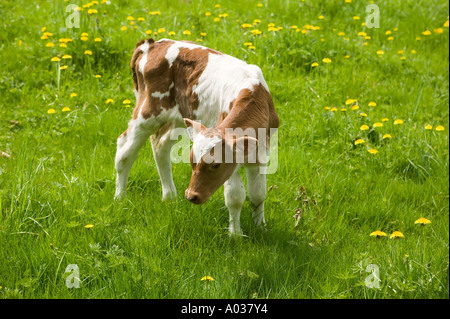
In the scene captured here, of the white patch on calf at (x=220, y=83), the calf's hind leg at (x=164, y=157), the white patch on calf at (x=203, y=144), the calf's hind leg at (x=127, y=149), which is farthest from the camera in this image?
the calf's hind leg at (x=164, y=157)

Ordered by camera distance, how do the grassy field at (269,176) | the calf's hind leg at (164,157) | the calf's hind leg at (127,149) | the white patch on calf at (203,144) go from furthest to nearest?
the calf's hind leg at (164,157) < the calf's hind leg at (127,149) < the grassy field at (269,176) < the white patch on calf at (203,144)

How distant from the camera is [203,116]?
4484 millimetres

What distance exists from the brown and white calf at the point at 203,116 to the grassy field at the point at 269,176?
1.20 feet

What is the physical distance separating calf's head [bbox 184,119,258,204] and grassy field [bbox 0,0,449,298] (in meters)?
0.60

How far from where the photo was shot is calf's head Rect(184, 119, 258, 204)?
3.67m

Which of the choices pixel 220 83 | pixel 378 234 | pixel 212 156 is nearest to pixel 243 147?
pixel 212 156

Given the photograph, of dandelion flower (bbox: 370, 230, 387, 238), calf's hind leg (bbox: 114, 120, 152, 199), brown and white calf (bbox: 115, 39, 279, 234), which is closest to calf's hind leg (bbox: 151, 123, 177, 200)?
brown and white calf (bbox: 115, 39, 279, 234)

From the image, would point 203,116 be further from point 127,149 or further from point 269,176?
point 269,176

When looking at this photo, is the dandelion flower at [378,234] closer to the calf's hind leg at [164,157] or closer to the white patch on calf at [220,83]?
the white patch on calf at [220,83]

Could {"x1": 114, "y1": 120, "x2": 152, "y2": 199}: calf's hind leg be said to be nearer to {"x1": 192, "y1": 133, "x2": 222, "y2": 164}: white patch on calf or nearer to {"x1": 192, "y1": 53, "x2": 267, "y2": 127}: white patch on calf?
{"x1": 192, "y1": 53, "x2": 267, "y2": 127}: white patch on calf

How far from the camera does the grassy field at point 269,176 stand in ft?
12.9

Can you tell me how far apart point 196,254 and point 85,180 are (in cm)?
142

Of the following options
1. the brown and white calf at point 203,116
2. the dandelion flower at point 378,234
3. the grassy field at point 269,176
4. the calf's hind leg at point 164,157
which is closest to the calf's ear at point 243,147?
the brown and white calf at point 203,116
